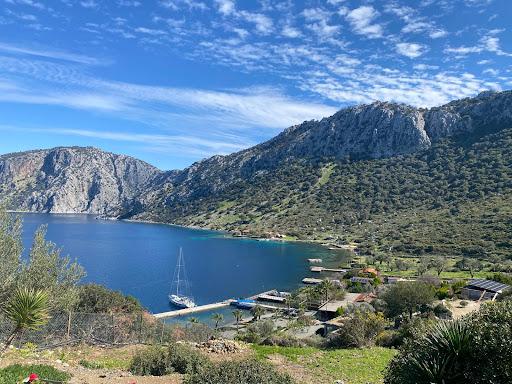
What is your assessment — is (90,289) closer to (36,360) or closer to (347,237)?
(36,360)

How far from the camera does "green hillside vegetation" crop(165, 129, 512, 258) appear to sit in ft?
341

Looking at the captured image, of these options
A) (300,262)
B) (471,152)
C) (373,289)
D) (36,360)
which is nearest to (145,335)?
(36,360)

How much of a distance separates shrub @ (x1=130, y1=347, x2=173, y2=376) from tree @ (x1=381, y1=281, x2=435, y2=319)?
31187mm

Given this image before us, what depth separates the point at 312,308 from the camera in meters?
61.7

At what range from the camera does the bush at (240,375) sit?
9688 millimetres

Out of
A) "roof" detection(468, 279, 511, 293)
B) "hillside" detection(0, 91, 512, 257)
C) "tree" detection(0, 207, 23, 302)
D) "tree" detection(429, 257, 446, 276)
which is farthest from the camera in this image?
→ "hillside" detection(0, 91, 512, 257)

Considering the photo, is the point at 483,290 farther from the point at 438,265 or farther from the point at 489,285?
the point at 438,265

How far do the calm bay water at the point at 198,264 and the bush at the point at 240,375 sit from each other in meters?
59.4

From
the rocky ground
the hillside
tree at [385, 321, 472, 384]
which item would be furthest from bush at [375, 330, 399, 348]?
the hillside

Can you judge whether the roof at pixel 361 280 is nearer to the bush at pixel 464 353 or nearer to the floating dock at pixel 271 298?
the floating dock at pixel 271 298

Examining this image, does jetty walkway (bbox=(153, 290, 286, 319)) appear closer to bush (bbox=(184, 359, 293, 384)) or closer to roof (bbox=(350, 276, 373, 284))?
roof (bbox=(350, 276, 373, 284))

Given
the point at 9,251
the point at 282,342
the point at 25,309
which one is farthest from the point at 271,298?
the point at 25,309

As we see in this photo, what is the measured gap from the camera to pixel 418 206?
15088 centimetres

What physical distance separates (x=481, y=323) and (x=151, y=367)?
9.90 metres
